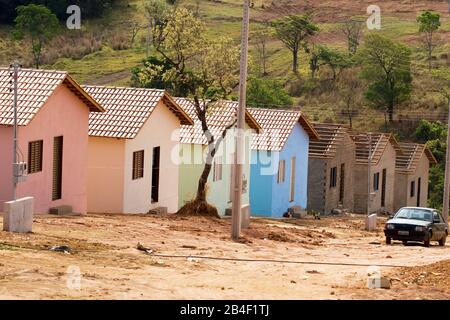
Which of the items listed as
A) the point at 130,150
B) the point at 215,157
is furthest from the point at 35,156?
the point at 215,157

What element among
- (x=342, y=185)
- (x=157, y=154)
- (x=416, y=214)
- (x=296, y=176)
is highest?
(x=157, y=154)

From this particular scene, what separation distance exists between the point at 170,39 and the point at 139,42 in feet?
186

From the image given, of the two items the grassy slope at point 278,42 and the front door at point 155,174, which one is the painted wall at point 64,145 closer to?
the front door at point 155,174

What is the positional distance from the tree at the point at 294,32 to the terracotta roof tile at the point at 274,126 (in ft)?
134

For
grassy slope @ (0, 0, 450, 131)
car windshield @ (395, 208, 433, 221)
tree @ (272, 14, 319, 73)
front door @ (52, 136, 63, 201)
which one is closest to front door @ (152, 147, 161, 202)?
front door @ (52, 136, 63, 201)

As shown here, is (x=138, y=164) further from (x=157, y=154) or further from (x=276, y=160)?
(x=276, y=160)

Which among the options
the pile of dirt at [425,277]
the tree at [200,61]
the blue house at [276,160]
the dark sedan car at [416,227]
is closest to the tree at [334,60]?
the blue house at [276,160]

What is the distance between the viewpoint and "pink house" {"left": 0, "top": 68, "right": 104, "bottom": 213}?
1194 inches

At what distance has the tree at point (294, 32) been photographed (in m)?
89.1

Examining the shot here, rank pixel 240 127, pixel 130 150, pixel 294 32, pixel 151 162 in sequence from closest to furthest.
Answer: pixel 240 127
pixel 130 150
pixel 151 162
pixel 294 32

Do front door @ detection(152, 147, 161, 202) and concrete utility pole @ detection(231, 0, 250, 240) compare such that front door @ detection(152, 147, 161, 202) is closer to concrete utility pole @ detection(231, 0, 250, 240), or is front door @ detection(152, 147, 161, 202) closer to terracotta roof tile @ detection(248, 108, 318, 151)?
terracotta roof tile @ detection(248, 108, 318, 151)

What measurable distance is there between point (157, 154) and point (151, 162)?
2.39ft

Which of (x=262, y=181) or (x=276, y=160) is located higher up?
(x=276, y=160)

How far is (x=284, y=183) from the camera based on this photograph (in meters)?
47.9
